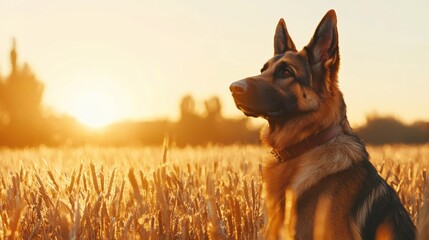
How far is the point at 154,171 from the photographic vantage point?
4.02 meters

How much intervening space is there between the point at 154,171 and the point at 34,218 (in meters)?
1.03

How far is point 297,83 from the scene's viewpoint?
4605mm

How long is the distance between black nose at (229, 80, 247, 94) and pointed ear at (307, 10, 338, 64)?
68 cm

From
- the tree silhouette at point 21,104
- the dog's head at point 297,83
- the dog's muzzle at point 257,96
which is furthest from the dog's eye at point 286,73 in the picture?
the tree silhouette at point 21,104

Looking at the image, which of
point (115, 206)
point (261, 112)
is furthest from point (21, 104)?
point (115, 206)

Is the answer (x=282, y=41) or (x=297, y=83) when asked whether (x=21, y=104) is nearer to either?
(x=282, y=41)

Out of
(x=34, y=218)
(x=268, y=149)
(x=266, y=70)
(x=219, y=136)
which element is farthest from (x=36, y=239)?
(x=219, y=136)

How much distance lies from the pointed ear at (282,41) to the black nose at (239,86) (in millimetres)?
969

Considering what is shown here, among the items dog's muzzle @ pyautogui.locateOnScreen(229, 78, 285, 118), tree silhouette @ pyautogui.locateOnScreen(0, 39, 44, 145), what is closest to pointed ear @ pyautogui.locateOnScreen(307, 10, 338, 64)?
dog's muzzle @ pyautogui.locateOnScreen(229, 78, 285, 118)

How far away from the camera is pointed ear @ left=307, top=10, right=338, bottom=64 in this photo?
4.59 meters

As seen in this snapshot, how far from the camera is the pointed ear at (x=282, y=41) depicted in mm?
5309

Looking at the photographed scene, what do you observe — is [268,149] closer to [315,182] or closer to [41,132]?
[315,182]

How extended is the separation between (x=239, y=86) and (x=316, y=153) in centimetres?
85

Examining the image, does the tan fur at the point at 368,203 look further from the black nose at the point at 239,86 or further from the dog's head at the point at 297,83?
the black nose at the point at 239,86
